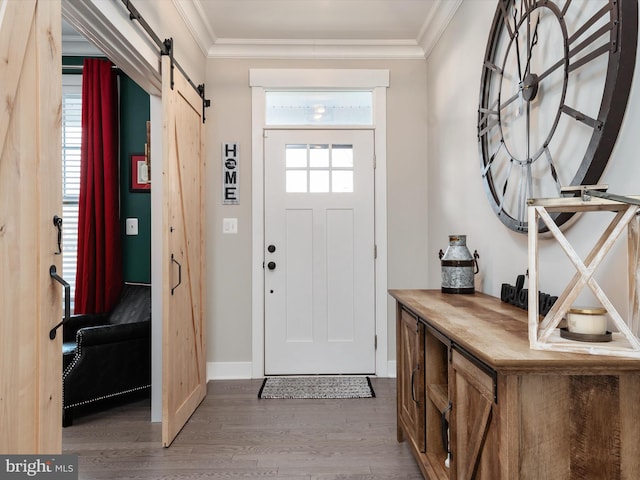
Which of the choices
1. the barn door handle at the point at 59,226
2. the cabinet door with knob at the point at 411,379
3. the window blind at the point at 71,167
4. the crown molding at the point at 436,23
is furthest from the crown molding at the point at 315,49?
the barn door handle at the point at 59,226

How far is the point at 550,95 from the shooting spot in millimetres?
1558

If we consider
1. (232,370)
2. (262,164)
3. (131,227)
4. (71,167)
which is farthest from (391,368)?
(71,167)

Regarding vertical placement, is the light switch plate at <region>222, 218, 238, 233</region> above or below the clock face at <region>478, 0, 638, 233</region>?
below

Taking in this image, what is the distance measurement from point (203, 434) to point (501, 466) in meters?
1.90

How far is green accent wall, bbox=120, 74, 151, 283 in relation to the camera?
337 cm

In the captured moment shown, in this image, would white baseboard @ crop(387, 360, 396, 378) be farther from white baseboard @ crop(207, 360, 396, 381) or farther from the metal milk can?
the metal milk can

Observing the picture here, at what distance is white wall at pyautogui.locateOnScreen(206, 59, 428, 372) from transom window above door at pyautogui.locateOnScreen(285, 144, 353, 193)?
34cm

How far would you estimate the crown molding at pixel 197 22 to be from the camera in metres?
2.72

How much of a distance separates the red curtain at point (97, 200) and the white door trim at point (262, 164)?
1087 millimetres

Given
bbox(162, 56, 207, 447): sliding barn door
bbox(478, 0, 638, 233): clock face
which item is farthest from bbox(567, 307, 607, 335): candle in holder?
bbox(162, 56, 207, 447): sliding barn door

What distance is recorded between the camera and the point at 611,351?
95 cm

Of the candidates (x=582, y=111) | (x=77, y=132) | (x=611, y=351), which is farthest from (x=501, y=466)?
(x=77, y=132)

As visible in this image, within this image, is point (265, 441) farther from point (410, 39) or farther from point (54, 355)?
point (410, 39)

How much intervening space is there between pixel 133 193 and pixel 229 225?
2.69ft
